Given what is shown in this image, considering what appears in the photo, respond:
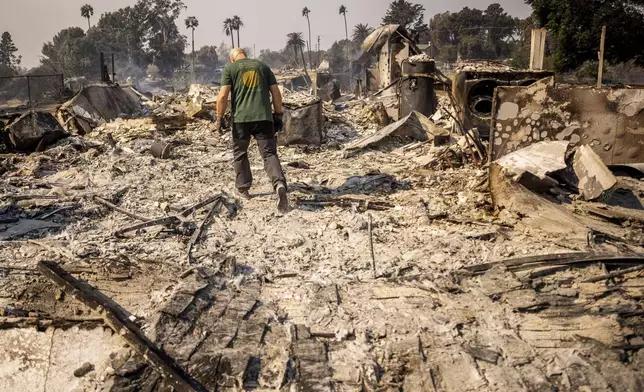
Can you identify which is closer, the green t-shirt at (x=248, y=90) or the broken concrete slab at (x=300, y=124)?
the green t-shirt at (x=248, y=90)

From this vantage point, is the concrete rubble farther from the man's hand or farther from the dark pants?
the man's hand

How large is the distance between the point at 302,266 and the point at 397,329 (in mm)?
1101

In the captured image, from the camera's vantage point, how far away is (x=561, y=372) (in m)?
2.30

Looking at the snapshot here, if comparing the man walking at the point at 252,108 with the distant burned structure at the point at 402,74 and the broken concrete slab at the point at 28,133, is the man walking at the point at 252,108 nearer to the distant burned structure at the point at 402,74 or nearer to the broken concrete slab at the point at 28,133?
the distant burned structure at the point at 402,74

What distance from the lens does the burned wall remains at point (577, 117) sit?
5.43 m

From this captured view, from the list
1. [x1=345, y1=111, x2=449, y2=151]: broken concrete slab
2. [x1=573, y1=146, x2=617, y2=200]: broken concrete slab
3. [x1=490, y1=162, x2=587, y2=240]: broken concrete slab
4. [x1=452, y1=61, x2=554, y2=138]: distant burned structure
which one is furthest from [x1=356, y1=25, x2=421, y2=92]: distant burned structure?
[x1=490, y1=162, x2=587, y2=240]: broken concrete slab

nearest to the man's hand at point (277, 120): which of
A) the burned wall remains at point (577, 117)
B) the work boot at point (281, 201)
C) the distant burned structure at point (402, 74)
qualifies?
the work boot at point (281, 201)

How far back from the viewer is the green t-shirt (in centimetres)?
491

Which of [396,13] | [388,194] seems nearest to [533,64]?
[388,194]

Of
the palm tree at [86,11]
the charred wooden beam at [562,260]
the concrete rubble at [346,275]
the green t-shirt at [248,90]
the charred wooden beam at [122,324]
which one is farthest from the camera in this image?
the palm tree at [86,11]

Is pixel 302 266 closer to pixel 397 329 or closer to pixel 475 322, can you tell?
pixel 397 329

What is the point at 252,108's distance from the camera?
490 cm

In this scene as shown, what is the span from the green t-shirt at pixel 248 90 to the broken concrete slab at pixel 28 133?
5.93 metres

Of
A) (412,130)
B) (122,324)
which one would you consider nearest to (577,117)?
(412,130)
